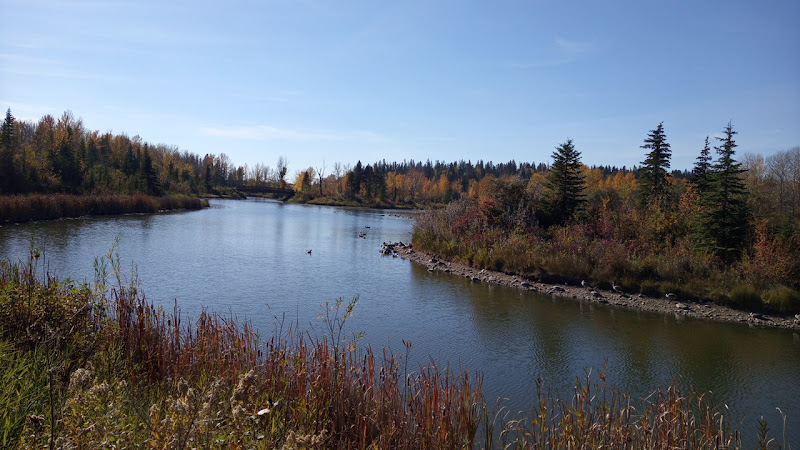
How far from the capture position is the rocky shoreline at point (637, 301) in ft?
54.9

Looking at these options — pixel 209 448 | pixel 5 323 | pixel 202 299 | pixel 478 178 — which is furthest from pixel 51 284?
pixel 478 178

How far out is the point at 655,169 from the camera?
3027 centimetres

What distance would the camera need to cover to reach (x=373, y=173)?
99938mm

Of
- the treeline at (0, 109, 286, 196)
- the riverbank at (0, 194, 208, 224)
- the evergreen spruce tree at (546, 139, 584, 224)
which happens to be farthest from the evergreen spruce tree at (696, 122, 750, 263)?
the treeline at (0, 109, 286, 196)

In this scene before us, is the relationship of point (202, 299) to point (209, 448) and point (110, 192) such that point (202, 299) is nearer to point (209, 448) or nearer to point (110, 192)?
point (209, 448)

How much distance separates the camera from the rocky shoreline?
16734 mm

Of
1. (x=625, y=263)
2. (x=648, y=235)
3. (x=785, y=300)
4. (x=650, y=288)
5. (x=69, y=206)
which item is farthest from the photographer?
(x=69, y=206)

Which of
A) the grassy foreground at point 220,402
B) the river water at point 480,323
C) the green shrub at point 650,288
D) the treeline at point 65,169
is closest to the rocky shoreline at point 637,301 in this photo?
the green shrub at point 650,288

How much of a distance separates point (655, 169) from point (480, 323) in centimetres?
2153

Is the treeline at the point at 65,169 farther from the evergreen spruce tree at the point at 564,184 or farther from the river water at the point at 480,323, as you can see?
the evergreen spruce tree at the point at 564,184

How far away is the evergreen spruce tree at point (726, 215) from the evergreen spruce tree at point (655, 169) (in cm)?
891

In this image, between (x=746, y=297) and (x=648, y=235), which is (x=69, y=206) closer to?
(x=648, y=235)

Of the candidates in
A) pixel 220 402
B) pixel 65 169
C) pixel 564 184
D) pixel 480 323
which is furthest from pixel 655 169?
pixel 65 169

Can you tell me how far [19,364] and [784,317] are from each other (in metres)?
21.2
